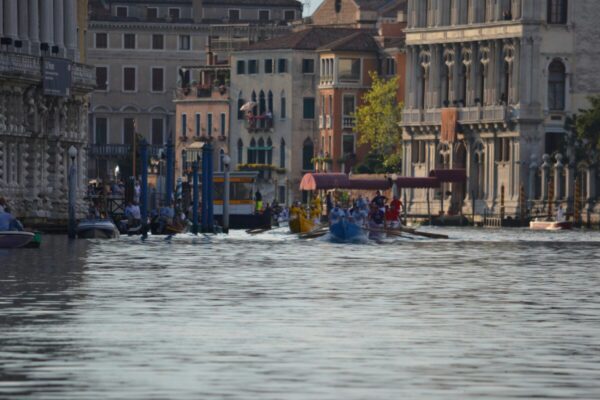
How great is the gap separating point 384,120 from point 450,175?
20487mm

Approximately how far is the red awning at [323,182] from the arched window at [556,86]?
13738 millimetres

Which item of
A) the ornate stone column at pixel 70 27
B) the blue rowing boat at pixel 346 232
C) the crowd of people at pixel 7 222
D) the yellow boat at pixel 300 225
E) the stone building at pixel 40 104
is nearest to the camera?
the crowd of people at pixel 7 222

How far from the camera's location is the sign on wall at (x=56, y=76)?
11854cm

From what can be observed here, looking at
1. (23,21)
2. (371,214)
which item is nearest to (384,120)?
(23,21)

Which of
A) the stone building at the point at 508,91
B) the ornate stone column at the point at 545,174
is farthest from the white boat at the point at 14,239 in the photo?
the ornate stone column at the point at 545,174

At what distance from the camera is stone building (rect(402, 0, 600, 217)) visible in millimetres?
167375

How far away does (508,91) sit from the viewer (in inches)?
6703

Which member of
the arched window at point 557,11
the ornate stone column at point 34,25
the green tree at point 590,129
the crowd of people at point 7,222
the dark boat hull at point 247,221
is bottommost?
the dark boat hull at point 247,221

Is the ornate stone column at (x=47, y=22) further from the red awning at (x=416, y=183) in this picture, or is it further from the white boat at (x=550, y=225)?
the red awning at (x=416, y=183)

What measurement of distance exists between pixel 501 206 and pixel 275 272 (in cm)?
9624

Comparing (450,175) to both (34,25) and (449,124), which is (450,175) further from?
(34,25)

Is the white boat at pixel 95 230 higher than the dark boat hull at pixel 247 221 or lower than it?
higher

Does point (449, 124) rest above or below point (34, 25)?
below

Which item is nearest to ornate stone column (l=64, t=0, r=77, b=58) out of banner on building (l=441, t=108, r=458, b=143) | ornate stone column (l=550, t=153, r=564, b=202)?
ornate stone column (l=550, t=153, r=564, b=202)
